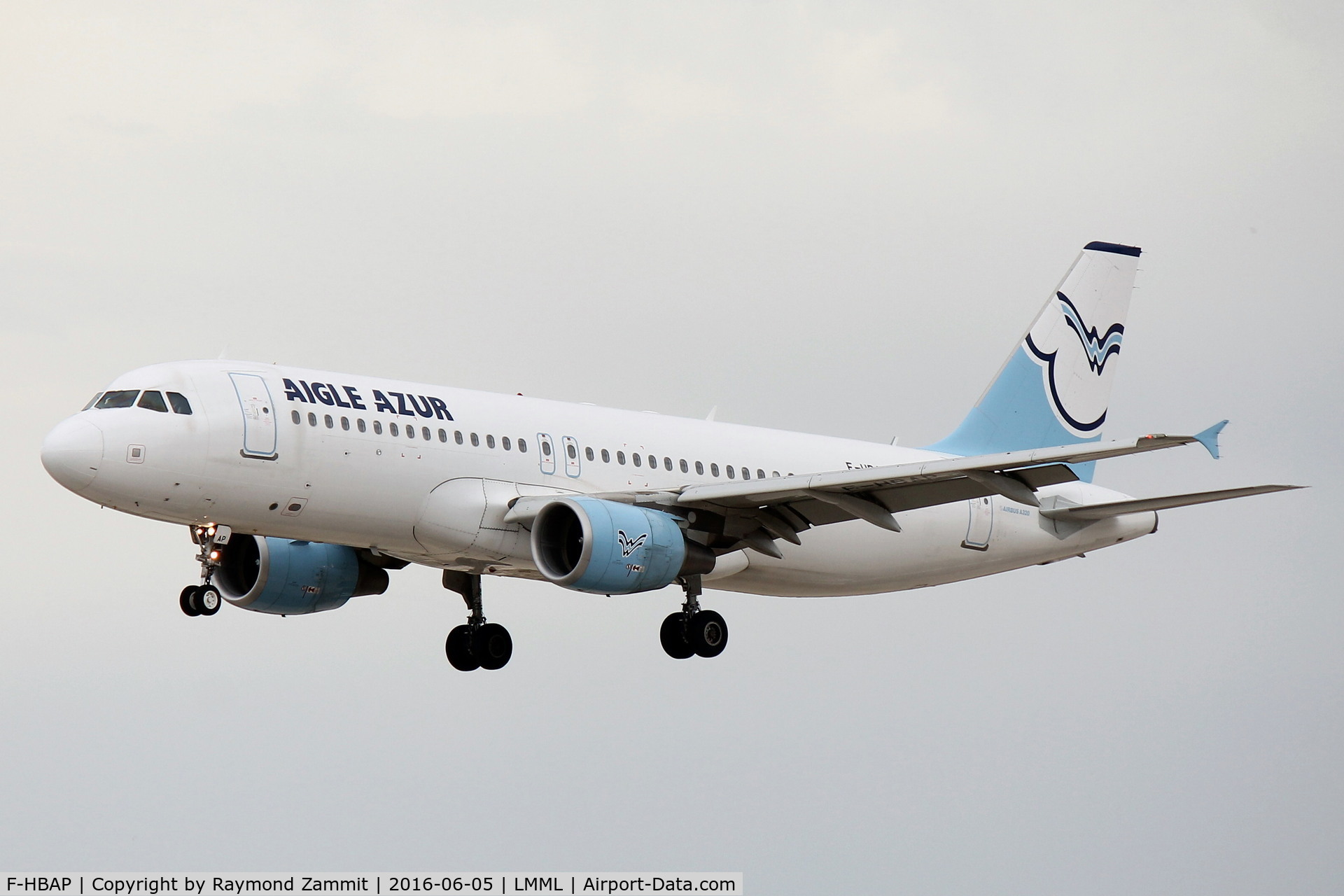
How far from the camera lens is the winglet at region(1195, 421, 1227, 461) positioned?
27016mm

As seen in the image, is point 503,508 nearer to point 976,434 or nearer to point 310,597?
point 310,597

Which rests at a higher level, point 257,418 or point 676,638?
point 257,418

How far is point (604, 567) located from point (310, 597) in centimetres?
751

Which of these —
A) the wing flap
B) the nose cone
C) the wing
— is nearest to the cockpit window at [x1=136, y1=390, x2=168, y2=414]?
the nose cone

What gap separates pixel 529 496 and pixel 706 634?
510 cm

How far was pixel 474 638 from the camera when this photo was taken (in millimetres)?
36750

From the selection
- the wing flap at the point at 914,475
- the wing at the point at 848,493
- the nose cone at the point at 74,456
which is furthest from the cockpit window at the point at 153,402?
the wing flap at the point at 914,475

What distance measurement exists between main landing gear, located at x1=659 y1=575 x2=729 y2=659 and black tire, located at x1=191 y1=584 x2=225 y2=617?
9.09 meters

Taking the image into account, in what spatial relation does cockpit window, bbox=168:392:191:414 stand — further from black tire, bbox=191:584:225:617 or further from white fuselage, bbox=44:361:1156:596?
black tire, bbox=191:584:225:617

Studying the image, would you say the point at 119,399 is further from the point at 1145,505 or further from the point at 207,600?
the point at 1145,505

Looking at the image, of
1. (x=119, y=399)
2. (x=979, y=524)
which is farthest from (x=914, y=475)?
(x=119, y=399)

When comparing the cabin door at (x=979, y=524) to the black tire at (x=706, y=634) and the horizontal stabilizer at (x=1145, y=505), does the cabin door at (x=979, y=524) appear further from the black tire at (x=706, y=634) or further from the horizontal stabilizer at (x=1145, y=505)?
the black tire at (x=706, y=634)

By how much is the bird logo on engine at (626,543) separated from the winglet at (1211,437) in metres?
9.70

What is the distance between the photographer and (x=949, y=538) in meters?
38.2
